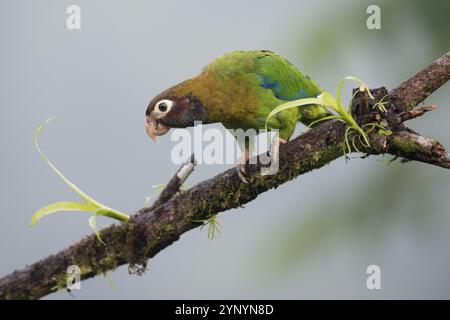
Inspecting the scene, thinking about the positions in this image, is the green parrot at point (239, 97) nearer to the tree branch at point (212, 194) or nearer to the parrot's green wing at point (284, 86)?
the parrot's green wing at point (284, 86)

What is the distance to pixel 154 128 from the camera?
11.8 ft

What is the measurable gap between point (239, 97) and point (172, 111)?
17.8 inches

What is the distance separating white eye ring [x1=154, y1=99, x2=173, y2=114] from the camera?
352 cm

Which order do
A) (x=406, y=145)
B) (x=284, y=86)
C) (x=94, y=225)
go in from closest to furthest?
1. (x=406, y=145)
2. (x=94, y=225)
3. (x=284, y=86)

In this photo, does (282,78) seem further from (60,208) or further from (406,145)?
(60,208)

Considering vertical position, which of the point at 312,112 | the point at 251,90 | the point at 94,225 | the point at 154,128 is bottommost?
the point at 94,225

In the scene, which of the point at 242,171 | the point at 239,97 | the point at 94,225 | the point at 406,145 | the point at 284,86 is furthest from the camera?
the point at 284,86

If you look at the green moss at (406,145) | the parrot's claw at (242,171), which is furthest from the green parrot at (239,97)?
the green moss at (406,145)

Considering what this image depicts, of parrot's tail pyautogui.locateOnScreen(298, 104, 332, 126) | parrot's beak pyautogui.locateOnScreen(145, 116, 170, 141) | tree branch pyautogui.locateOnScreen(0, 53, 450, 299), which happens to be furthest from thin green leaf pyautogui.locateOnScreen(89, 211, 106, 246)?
parrot's tail pyautogui.locateOnScreen(298, 104, 332, 126)

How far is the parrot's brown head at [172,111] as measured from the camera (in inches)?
139

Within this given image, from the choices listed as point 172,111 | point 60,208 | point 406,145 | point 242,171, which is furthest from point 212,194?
point 406,145

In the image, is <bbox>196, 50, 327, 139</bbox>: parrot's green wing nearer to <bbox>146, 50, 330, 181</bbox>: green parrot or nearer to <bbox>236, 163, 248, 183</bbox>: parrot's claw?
<bbox>146, 50, 330, 181</bbox>: green parrot

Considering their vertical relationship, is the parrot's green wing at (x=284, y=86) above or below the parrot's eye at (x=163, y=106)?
above
